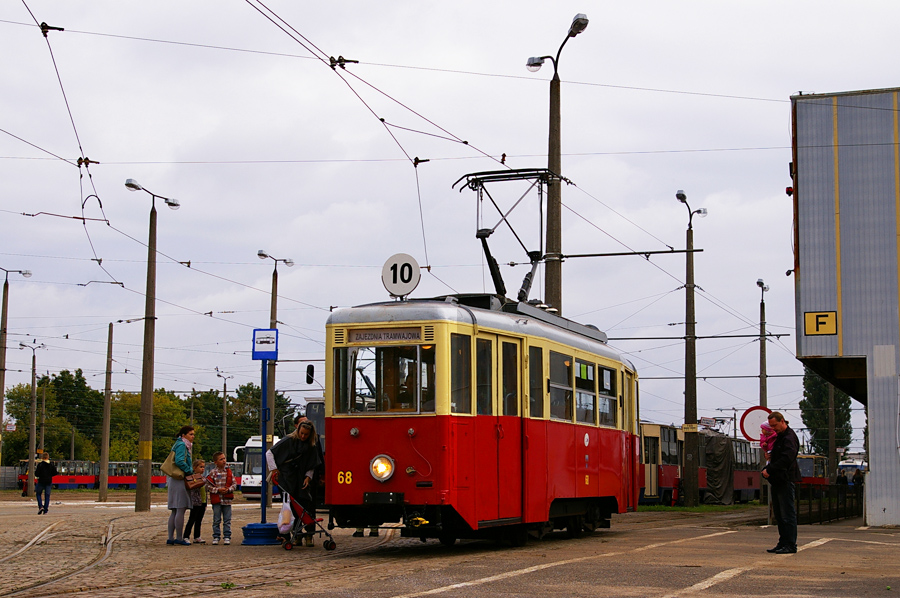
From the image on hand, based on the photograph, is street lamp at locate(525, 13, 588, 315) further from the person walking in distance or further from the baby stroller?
the person walking in distance

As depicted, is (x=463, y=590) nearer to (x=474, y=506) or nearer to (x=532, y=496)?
(x=474, y=506)

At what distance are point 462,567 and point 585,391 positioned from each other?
5351mm

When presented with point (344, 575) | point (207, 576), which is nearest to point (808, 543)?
point (344, 575)

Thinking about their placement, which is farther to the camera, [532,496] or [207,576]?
[532,496]

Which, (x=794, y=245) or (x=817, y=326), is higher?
(x=794, y=245)

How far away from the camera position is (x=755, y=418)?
1970cm

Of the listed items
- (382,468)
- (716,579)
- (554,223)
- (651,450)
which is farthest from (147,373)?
(651,450)

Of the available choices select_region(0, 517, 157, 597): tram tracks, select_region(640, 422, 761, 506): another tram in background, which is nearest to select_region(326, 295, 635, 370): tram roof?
select_region(0, 517, 157, 597): tram tracks

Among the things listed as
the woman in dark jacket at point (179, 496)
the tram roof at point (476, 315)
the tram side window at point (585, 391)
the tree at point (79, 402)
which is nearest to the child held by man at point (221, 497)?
the woman in dark jacket at point (179, 496)

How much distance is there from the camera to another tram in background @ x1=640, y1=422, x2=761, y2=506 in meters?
38.3

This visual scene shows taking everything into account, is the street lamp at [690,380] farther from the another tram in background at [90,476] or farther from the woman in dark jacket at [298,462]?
the another tram in background at [90,476]

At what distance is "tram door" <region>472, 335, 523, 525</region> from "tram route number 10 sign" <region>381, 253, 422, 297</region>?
147 centimetres

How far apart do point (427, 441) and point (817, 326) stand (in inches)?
398

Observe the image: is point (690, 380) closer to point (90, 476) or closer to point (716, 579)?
point (716, 579)
